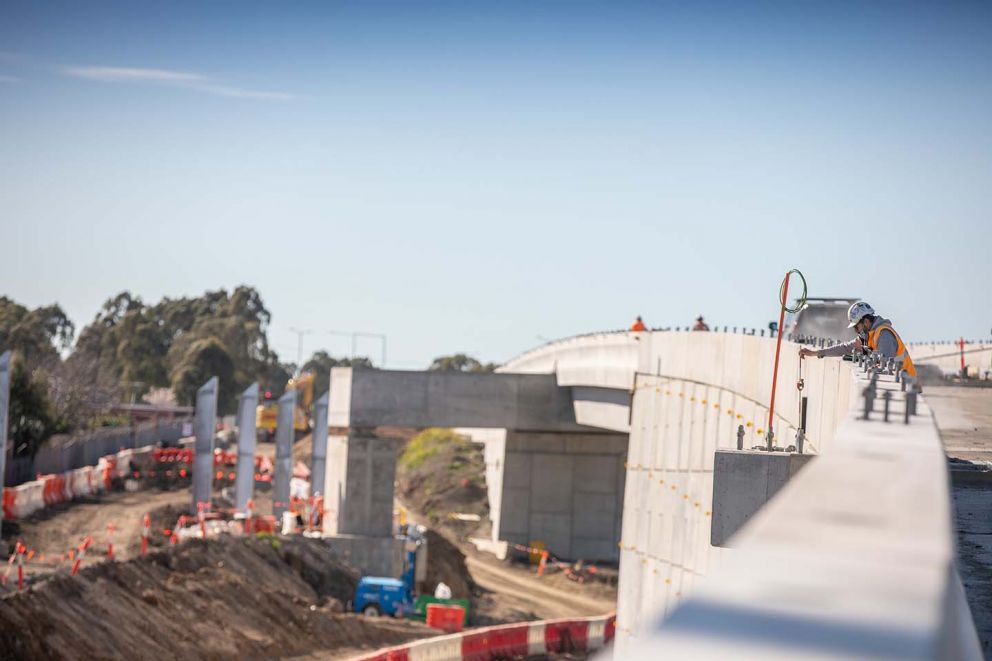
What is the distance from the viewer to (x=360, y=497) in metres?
45.2

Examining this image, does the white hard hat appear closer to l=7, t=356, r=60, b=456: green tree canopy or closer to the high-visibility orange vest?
the high-visibility orange vest

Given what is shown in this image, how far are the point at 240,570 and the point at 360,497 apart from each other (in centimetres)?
982

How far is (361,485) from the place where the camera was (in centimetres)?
4534

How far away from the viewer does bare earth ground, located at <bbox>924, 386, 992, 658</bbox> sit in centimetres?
995

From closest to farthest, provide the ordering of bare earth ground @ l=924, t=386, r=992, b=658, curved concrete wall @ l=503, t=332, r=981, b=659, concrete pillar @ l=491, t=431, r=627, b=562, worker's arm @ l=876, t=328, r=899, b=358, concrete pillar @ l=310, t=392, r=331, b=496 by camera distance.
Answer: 1. curved concrete wall @ l=503, t=332, r=981, b=659
2. bare earth ground @ l=924, t=386, r=992, b=658
3. worker's arm @ l=876, t=328, r=899, b=358
4. concrete pillar @ l=310, t=392, r=331, b=496
5. concrete pillar @ l=491, t=431, r=627, b=562

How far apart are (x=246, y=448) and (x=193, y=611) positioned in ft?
45.1

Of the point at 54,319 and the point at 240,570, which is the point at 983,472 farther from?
the point at 54,319

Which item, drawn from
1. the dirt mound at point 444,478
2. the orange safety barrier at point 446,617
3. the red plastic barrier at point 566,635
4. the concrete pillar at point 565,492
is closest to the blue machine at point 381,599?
the orange safety barrier at point 446,617

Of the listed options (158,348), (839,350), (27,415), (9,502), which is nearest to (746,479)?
(839,350)

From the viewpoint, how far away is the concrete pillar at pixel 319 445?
46.8 metres

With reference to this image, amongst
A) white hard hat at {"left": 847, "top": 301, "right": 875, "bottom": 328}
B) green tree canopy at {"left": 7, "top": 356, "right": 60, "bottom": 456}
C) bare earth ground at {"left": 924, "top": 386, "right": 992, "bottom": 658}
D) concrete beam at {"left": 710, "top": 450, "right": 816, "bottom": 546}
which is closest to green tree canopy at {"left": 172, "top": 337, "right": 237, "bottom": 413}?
green tree canopy at {"left": 7, "top": 356, "right": 60, "bottom": 456}

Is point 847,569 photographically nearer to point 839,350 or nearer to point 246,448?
point 839,350

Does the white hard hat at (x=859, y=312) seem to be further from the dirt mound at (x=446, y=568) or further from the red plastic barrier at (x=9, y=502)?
the red plastic barrier at (x=9, y=502)

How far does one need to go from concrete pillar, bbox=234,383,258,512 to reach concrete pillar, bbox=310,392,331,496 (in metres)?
2.65
